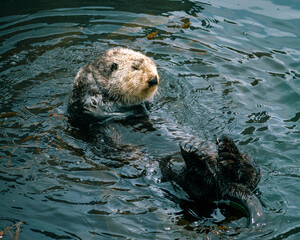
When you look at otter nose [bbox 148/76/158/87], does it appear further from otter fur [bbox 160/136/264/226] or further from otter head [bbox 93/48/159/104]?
otter fur [bbox 160/136/264/226]

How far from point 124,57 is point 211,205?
217cm

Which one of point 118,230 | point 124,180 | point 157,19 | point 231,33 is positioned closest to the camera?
point 118,230

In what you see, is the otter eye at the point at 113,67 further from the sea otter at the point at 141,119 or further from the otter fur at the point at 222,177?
the otter fur at the point at 222,177

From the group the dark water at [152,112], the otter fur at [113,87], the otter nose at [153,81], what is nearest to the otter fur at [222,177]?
the dark water at [152,112]

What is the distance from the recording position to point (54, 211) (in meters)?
3.11

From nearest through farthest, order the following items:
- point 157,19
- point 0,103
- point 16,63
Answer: point 0,103
point 16,63
point 157,19

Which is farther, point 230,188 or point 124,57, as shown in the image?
point 124,57

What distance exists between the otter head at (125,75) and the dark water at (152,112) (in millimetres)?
397

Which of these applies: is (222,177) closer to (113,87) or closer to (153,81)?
(153,81)

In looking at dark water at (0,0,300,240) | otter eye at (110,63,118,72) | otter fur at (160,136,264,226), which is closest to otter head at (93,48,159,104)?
otter eye at (110,63,118,72)

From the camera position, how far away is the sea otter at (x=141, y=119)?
304cm

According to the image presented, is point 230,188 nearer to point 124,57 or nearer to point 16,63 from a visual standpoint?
point 124,57

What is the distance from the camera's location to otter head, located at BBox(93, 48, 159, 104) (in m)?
4.24

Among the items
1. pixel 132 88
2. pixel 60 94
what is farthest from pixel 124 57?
pixel 60 94
